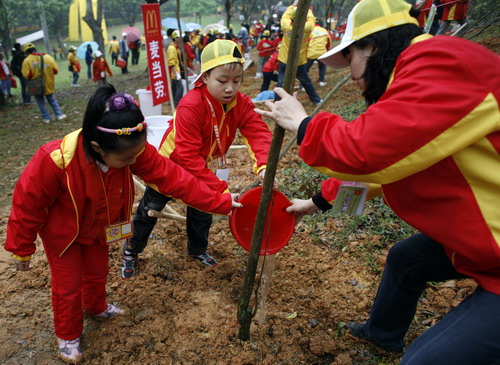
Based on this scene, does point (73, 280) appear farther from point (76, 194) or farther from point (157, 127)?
point (157, 127)

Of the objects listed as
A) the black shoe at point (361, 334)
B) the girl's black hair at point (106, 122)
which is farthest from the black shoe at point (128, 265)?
the black shoe at point (361, 334)

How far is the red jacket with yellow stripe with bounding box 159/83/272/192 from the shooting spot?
263 cm

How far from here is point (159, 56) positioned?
21.3 ft

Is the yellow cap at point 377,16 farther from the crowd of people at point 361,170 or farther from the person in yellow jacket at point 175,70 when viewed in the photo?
the person in yellow jacket at point 175,70

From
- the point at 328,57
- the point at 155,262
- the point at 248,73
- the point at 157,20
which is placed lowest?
the point at 248,73

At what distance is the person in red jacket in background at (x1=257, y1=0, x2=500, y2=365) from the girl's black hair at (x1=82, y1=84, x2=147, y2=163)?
749mm

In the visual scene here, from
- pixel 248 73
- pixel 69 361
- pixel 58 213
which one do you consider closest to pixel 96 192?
pixel 58 213

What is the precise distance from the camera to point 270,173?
1.84 metres

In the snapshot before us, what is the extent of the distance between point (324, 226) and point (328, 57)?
2.18 metres

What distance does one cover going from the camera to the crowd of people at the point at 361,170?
1.20 meters

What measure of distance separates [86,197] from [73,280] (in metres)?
0.52

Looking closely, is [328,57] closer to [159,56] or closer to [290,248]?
[290,248]

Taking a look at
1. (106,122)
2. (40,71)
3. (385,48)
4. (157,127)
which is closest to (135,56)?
(40,71)

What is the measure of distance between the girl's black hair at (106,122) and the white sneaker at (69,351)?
47.7 inches
